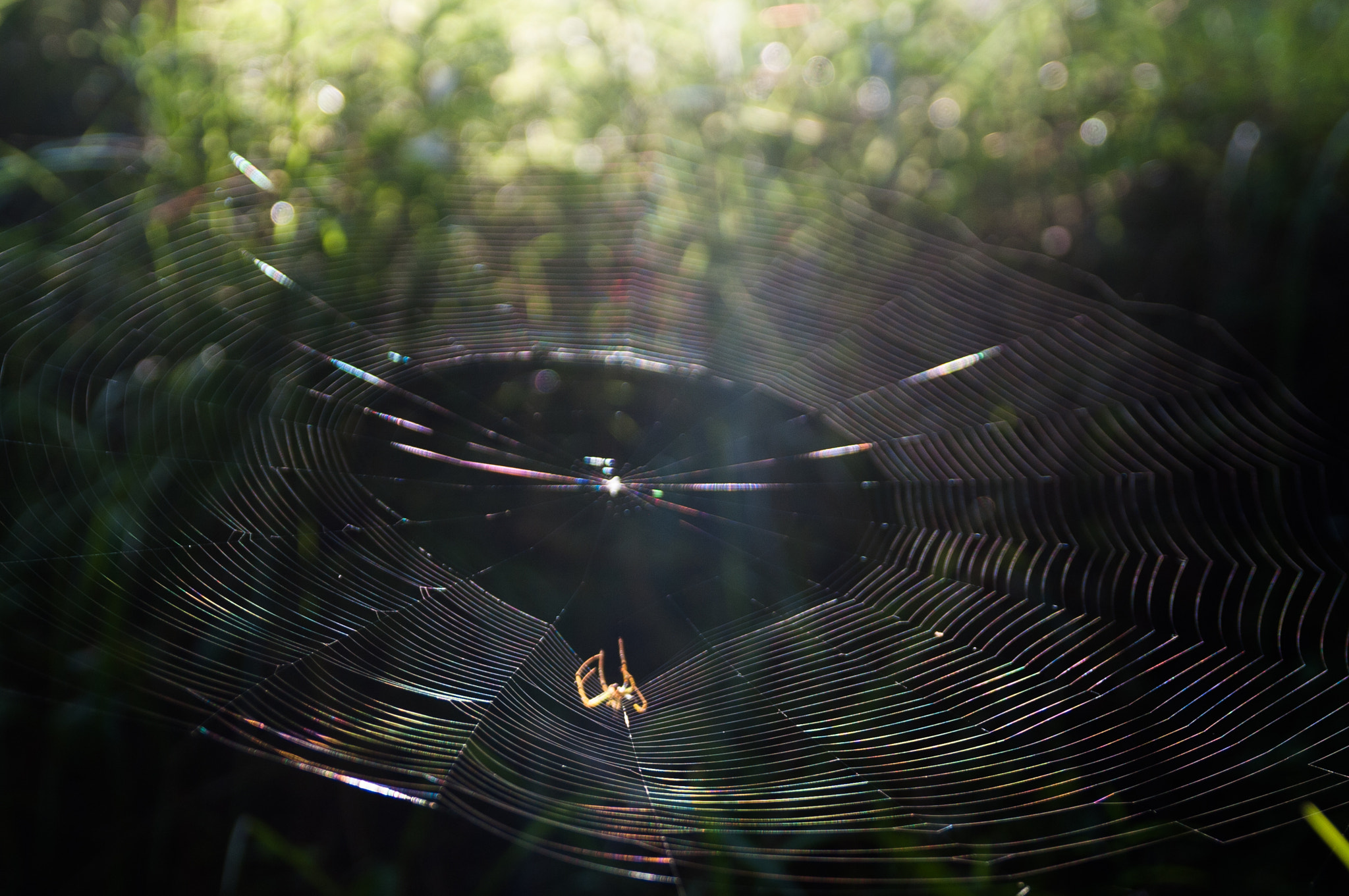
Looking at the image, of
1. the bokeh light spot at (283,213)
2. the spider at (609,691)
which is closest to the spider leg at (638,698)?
the spider at (609,691)

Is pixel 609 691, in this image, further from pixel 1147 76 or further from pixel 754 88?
pixel 1147 76

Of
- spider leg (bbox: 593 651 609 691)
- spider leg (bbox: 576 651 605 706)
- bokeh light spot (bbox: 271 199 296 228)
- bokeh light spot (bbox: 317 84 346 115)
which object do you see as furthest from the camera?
bokeh light spot (bbox: 317 84 346 115)

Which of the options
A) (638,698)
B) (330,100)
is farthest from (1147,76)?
(330,100)

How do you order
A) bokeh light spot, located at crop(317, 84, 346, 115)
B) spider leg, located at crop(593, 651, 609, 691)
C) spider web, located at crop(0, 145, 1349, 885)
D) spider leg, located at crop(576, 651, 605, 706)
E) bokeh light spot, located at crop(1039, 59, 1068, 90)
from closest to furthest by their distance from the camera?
spider web, located at crop(0, 145, 1349, 885) → spider leg, located at crop(576, 651, 605, 706) → spider leg, located at crop(593, 651, 609, 691) → bokeh light spot, located at crop(317, 84, 346, 115) → bokeh light spot, located at crop(1039, 59, 1068, 90)

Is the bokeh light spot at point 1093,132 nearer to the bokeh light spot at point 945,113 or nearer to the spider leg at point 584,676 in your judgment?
the bokeh light spot at point 945,113

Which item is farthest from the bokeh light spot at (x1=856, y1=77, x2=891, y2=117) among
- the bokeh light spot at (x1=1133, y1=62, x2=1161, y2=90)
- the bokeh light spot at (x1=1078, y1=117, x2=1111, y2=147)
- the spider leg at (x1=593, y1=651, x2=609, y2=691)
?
the spider leg at (x1=593, y1=651, x2=609, y2=691)

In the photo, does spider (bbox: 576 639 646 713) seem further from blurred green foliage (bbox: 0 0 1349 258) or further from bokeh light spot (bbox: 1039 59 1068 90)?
bokeh light spot (bbox: 1039 59 1068 90)
